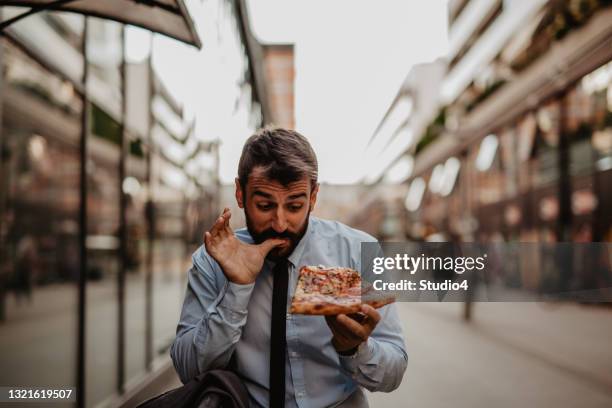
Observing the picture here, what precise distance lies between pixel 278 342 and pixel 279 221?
1.19 feet

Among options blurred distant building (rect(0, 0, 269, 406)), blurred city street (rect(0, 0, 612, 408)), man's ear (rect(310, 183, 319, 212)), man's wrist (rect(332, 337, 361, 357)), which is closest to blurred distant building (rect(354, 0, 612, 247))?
blurred city street (rect(0, 0, 612, 408))

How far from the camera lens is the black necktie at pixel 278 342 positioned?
178 cm

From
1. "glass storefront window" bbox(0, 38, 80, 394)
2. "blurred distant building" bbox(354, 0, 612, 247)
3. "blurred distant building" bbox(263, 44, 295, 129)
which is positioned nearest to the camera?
"glass storefront window" bbox(0, 38, 80, 394)

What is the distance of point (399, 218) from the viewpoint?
105 feet

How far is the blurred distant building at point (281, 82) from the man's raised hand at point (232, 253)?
1369 cm

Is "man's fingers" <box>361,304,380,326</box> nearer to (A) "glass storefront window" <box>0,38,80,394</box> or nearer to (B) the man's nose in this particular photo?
(B) the man's nose

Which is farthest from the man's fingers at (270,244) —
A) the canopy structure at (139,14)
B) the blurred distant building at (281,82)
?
the blurred distant building at (281,82)

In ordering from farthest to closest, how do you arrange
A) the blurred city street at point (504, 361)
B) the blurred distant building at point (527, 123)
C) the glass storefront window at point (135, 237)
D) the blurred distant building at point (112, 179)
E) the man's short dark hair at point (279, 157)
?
the blurred distant building at point (527, 123), the glass storefront window at point (135, 237), the blurred city street at point (504, 361), the blurred distant building at point (112, 179), the man's short dark hair at point (279, 157)

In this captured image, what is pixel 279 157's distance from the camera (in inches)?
68.7

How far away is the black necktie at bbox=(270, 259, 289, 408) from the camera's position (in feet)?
5.85

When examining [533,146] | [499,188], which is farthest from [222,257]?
[499,188]

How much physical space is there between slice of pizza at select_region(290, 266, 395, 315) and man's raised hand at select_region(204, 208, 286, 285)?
0.14 meters

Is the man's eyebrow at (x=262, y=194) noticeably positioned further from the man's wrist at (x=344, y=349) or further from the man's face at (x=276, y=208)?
the man's wrist at (x=344, y=349)

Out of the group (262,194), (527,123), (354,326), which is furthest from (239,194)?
(527,123)
